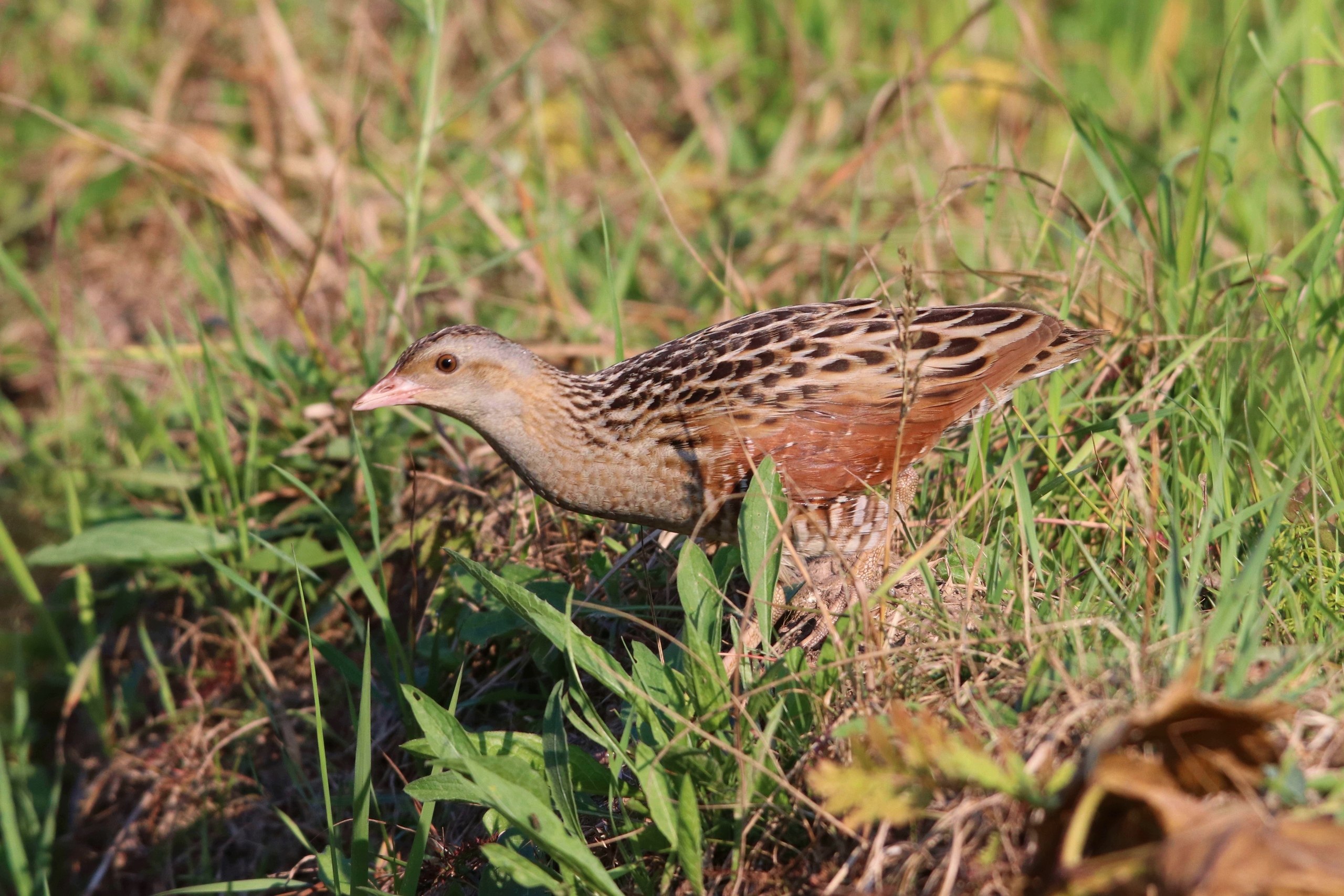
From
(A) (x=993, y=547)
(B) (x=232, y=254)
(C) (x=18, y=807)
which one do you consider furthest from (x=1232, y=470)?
(B) (x=232, y=254)

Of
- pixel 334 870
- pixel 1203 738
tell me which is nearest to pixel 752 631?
pixel 334 870

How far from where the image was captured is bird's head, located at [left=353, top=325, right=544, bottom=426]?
11.7 feet

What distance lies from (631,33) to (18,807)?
198 inches

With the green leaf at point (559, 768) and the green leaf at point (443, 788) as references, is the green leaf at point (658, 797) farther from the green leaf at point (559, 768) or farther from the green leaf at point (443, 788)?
the green leaf at point (443, 788)

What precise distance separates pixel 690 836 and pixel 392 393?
1640mm

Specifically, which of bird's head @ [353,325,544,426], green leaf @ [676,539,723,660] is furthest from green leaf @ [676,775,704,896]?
bird's head @ [353,325,544,426]

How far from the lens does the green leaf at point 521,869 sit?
255cm

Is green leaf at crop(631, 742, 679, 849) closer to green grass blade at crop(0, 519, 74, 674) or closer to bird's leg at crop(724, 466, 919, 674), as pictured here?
bird's leg at crop(724, 466, 919, 674)

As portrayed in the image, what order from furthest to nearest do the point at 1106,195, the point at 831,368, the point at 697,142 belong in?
the point at 697,142, the point at 1106,195, the point at 831,368

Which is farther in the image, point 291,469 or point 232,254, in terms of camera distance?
point 232,254

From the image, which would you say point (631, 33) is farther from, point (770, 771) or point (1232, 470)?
point (770, 771)

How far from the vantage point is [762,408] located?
3.33 m

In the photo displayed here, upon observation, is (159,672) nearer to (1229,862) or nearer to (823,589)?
(823,589)

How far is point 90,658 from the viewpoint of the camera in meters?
4.42
